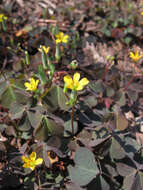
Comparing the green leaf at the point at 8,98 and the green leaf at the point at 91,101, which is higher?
the green leaf at the point at 8,98

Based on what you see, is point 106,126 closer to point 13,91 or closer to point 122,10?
point 13,91

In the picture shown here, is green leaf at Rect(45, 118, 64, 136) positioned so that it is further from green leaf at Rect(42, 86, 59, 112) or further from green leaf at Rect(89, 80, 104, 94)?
green leaf at Rect(89, 80, 104, 94)

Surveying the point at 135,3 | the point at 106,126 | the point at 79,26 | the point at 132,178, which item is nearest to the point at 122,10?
the point at 135,3

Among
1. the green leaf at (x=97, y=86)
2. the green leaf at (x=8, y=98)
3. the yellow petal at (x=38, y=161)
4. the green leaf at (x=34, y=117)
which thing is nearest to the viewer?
the yellow petal at (x=38, y=161)

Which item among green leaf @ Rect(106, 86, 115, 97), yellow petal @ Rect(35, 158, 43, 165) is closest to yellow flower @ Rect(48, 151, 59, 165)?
yellow petal @ Rect(35, 158, 43, 165)

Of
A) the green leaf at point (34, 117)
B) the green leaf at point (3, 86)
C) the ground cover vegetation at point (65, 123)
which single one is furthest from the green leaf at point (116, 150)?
the green leaf at point (3, 86)

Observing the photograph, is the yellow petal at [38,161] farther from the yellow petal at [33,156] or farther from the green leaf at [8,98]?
the green leaf at [8,98]
